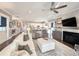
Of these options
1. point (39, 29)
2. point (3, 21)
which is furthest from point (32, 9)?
point (3, 21)

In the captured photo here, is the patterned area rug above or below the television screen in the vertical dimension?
below

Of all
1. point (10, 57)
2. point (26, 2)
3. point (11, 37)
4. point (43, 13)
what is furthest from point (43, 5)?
point (10, 57)

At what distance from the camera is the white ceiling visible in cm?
184

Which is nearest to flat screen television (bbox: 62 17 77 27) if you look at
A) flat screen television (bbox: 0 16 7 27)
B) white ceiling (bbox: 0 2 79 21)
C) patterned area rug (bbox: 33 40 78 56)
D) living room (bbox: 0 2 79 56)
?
living room (bbox: 0 2 79 56)

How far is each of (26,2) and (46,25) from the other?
63 centimetres

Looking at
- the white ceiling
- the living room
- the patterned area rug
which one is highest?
the white ceiling

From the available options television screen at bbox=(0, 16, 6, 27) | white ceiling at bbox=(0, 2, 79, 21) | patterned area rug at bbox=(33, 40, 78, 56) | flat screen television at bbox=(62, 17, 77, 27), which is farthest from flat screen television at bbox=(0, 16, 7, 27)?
flat screen television at bbox=(62, 17, 77, 27)

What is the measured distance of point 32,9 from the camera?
1.89 m

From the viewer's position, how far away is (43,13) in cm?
192

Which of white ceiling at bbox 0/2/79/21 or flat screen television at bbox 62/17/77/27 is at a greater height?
white ceiling at bbox 0/2/79/21

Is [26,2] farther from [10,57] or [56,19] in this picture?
[10,57]

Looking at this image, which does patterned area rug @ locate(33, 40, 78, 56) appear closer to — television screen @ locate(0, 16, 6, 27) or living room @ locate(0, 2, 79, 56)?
living room @ locate(0, 2, 79, 56)

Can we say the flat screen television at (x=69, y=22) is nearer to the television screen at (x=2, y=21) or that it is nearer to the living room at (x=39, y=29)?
the living room at (x=39, y=29)

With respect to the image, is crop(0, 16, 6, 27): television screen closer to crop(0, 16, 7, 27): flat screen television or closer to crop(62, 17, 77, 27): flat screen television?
crop(0, 16, 7, 27): flat screen television
